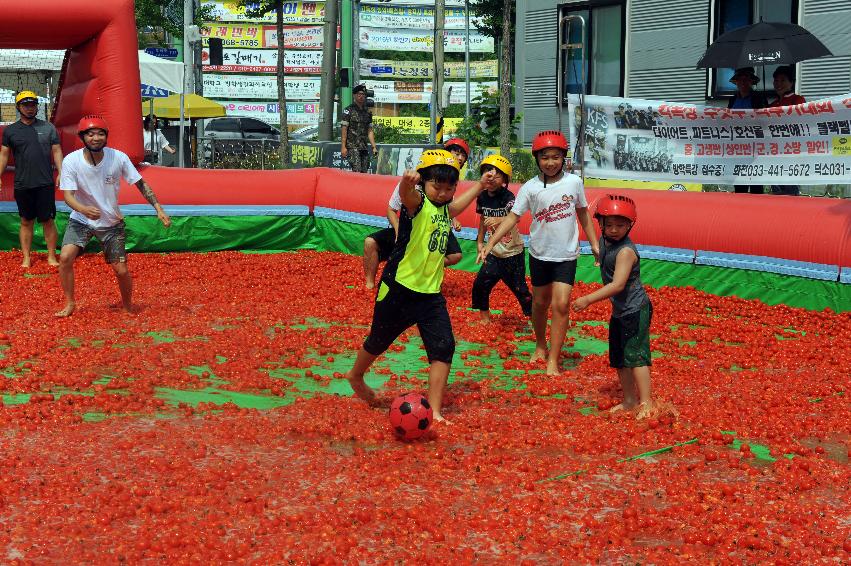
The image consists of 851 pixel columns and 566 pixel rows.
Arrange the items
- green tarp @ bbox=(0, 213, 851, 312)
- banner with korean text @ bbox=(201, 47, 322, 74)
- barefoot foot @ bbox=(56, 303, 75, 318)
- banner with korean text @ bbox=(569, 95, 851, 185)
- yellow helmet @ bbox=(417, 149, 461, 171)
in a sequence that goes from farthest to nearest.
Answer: banner with korean text @ bbox=(201, 47, 322, 74) → green tarp @ bbox=(0, 213, 851, 312) → banner with korean text @ bbox=(569, 95, 851, 185) → barefoot foot @ bbox=(56, 303, 75, 318) → yellow helmet @ bbox=(417, 149, 461, 171)

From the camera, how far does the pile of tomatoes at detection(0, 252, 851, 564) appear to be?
17.3ft

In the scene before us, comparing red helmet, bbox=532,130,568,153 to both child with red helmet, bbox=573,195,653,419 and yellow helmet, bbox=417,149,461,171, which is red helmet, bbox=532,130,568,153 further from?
yellow helmet, bbox=417,149,461,171

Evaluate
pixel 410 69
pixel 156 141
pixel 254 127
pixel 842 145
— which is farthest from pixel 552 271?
pixel 410 69

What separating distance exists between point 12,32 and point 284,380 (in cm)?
951

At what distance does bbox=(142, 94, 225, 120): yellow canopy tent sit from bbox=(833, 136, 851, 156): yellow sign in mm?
23862

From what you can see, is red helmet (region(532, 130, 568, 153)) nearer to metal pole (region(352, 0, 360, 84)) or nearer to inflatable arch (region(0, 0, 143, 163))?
inflatable arch (region(0, 0, 143, 163))

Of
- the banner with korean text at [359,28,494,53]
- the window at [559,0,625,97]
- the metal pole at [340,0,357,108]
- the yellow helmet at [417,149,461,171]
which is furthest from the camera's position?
the banner with korean text at [359,28,494,53]

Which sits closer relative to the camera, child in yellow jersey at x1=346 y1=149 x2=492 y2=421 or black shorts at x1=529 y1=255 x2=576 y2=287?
child in yellow jersey at x1=346 y1=149 x2=492 y2=421

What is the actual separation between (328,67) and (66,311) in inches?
745

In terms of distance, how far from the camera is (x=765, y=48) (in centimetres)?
1374

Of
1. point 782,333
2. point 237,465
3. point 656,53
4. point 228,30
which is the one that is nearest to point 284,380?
point 237,465

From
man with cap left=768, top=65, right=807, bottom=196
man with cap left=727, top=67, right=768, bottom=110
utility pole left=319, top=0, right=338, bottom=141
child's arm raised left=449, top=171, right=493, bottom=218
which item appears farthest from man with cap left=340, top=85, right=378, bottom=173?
child's arm raised left=449, top=171, right=493, bottom=218

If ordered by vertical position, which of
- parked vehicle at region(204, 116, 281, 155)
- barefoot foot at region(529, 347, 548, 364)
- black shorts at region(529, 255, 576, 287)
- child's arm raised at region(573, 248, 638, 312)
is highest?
parked vehicle at region(204, 116, 281, 155)

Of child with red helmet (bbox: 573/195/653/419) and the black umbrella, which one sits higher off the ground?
the black umbrella
